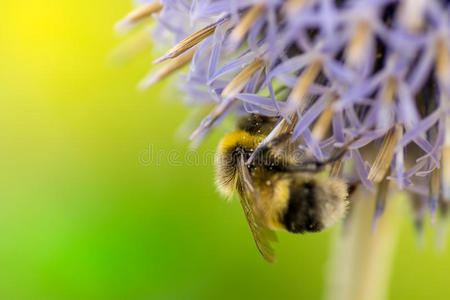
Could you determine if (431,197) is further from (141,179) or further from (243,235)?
(141,179)

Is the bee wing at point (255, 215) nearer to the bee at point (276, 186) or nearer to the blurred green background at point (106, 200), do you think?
the bee at point (276, 186)

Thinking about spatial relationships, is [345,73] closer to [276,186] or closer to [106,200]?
[276,186]

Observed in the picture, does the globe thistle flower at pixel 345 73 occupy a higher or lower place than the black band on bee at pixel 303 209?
higher

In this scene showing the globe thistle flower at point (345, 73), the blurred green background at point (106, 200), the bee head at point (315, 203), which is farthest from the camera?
the blurred green background at point (106, 200)

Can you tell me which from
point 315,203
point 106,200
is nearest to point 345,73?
point 315,203

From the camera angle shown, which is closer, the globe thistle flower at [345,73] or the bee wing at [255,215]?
the globe thistle flower at [345,73]

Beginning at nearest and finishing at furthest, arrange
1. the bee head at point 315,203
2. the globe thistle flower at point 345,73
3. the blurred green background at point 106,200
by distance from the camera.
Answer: the globe thistle flower at point 345,73, the bee head at point 315,203, the blurred green background at point 106,200

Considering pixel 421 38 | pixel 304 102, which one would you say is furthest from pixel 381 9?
pixel 304 102

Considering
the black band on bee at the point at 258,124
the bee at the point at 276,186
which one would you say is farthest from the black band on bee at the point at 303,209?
the black band on bee at the point at 258,124
